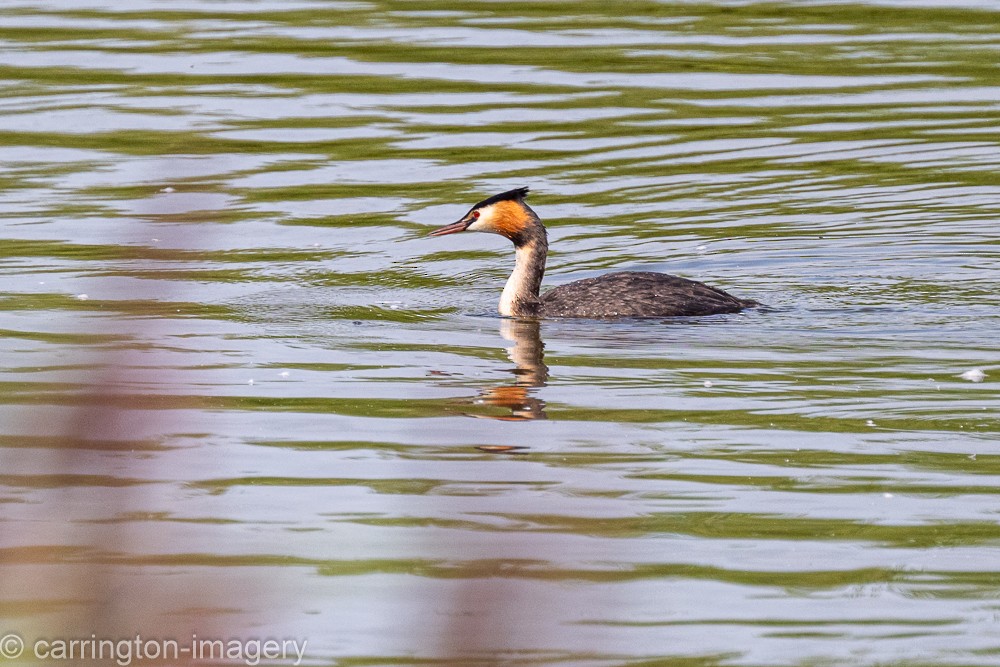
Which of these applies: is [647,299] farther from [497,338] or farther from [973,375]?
[973,375]

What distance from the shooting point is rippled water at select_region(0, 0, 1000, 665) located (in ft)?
17.0

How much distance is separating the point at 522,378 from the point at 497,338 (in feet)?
4.56

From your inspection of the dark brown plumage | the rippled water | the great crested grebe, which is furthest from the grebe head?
the dark brown plumage

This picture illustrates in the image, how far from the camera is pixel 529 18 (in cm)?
2141

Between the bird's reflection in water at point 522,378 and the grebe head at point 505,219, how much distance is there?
2.58 ft

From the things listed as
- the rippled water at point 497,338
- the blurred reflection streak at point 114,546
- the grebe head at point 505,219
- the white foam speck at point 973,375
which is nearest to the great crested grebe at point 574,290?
the grebe head at point 505,219

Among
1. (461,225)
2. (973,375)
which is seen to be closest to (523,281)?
(461,225)

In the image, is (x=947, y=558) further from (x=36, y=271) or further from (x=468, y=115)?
(x=468, y=115)

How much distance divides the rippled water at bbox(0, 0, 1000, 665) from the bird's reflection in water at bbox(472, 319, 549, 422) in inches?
1.6

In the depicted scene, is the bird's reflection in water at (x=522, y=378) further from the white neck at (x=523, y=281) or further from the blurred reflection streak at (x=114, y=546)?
the blurred reflection streak at (x=114, y=546)

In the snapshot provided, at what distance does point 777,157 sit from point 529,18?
6494 mm

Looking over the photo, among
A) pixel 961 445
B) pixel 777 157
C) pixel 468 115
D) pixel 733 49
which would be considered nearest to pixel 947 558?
pixel 961 445

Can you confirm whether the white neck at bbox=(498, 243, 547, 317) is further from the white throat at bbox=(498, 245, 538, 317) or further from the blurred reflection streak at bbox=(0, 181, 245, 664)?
the blurred reflection streak at bbox=(0, 181, 245, 664)

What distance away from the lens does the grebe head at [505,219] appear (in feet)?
38.9
